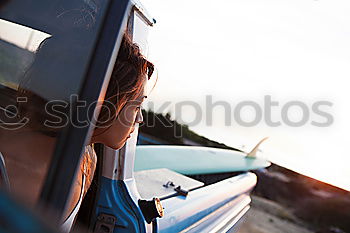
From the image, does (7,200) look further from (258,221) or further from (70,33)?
(258,221)

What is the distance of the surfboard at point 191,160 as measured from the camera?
3.04 m

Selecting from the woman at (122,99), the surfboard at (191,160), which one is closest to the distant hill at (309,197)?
the surfboard at (191,160)

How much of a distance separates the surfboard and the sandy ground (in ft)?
5.45

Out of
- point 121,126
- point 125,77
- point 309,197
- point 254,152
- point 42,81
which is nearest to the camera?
point 42,81

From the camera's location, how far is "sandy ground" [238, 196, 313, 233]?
20.1 feet

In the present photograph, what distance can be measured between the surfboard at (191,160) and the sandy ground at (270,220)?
1.66m

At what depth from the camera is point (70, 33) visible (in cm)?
76

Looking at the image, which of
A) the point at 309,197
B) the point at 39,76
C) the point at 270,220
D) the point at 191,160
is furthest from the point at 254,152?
the point at 39,76

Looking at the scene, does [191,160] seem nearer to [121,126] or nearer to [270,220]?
[121,126]

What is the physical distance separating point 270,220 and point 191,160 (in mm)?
4100

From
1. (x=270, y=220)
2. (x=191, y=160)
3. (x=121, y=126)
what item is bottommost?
(x=270, y=220)

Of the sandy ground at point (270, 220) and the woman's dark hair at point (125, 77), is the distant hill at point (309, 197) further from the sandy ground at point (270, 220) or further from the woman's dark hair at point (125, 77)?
the woman's dark hair at point (125, 77)

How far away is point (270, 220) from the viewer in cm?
693

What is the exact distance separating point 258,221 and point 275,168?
8.22 ft
